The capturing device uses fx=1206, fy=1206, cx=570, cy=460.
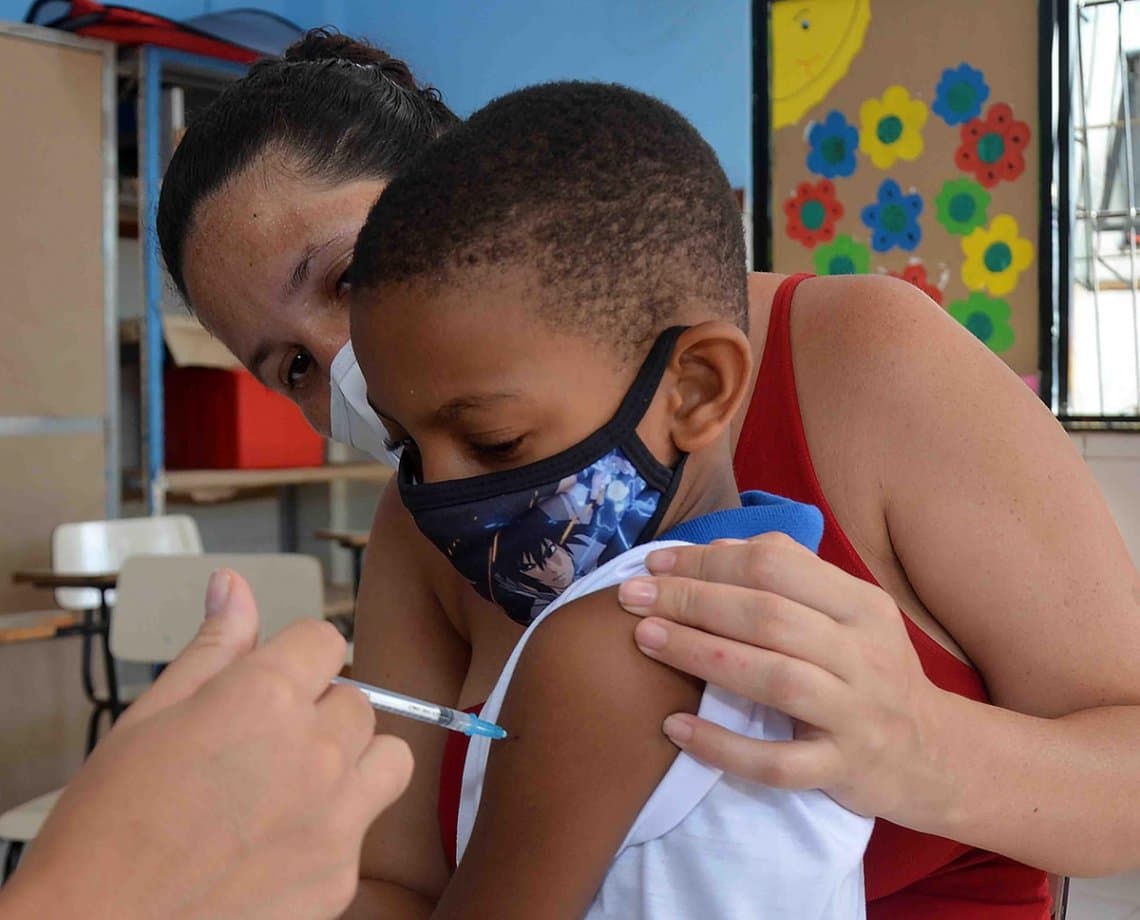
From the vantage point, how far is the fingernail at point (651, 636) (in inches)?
29.8

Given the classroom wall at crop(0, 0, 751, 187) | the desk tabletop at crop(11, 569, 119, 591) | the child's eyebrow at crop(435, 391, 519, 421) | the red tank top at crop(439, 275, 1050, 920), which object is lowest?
the desk tabletop at crop(11, 569, 119, 591)

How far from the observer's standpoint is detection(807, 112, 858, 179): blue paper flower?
392 centimetres

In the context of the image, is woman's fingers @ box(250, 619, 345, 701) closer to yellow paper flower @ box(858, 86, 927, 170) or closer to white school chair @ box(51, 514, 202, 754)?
white school chair @ box(51, 514, 202, 754)

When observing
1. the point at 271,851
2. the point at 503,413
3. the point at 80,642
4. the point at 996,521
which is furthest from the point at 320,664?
the point at 80,642

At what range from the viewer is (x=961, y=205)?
370 centimetres

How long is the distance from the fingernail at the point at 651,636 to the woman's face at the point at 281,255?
615 millimetres

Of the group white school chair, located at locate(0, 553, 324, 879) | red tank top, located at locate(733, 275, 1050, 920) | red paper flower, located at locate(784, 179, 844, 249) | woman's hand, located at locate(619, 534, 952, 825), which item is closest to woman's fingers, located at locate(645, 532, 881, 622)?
woman's hand, located at locate(619, 534, 952, 825)

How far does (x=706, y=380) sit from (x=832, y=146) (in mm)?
3309

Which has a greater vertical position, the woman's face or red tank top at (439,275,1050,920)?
the woman's face

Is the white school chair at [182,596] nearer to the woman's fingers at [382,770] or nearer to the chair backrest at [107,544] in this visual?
the chair backrest at [107,544]

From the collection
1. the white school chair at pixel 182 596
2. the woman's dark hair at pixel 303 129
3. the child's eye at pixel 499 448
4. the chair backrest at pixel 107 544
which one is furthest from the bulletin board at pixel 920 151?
the child's eye at pixel 499 448

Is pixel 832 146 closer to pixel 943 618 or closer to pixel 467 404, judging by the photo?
pixel 943 618

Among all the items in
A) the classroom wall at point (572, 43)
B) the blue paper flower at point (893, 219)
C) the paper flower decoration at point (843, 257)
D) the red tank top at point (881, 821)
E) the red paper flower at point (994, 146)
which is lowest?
the red tank top at point (881, 821)

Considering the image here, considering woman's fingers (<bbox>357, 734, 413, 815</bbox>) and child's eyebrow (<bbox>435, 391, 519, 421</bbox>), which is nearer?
woman's fingers (<bbox>357, 734, 413, 815</bbox>)
